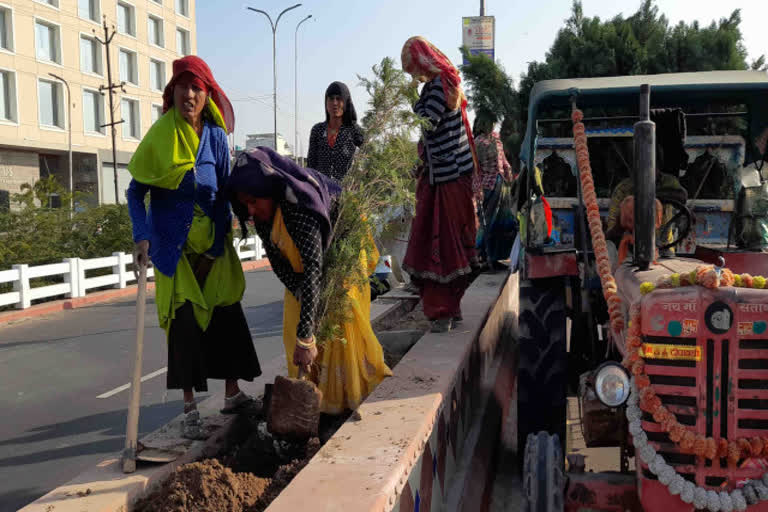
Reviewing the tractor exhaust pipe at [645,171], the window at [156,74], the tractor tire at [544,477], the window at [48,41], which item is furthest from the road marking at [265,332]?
the window at [156,74]

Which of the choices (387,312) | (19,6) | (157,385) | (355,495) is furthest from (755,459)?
(19,6)

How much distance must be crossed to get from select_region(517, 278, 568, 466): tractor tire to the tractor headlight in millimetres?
1523

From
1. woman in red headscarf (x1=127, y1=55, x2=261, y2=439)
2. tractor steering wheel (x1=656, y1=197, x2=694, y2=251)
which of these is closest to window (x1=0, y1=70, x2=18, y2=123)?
woman in red headscarf (x1=127, y1=55, x2=261, y2=439)

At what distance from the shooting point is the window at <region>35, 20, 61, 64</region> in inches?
1144

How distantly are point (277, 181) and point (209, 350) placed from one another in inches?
41.4

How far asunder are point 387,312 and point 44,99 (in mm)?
29553

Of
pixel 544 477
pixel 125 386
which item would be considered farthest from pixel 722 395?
pixel 125 386

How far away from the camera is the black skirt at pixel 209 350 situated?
3.26 meters

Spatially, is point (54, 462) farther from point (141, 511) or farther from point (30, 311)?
point (30, 311)

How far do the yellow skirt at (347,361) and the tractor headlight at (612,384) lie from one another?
1482mm

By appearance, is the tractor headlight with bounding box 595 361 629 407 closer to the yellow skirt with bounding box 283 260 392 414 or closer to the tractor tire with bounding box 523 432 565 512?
the tractor tire with bounding box 523 432 565 512

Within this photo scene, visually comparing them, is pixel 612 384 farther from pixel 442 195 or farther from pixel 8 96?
pixel 8 96

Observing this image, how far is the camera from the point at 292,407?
300cm

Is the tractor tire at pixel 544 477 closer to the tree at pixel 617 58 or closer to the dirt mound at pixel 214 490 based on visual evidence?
the dirt mound at pixel 214 490
